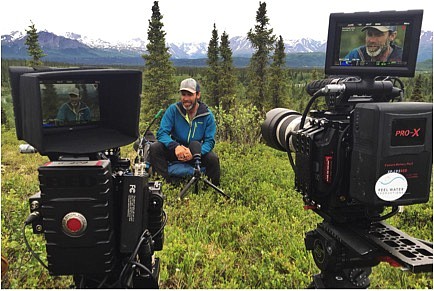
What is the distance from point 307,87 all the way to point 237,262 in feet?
6.33

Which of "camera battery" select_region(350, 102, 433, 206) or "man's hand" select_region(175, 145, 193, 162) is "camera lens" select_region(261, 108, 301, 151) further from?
"man's hand" select_region(175, 145, 193, 162)

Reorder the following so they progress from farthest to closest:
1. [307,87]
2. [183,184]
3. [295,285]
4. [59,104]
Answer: [183,184]
[295,285]
[307,87]
[59,104]

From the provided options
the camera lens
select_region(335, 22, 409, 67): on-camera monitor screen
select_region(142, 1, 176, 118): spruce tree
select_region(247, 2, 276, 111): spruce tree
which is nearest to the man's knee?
the camera lens

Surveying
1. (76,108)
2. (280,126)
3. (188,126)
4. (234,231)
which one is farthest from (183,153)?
(76,108)

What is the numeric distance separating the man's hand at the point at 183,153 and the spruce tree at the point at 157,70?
89.2 ft

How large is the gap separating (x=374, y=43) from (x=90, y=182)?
1.93m

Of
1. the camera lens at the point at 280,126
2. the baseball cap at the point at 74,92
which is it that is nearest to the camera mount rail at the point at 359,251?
the camera lens at the point at 280,126

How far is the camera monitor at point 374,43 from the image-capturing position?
2191 millimetres

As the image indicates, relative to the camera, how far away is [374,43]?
230 centimetres

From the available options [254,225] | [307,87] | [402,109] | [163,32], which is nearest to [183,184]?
[254,225]

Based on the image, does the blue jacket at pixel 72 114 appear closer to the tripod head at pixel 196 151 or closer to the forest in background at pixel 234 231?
the forest in background at pixel 234 231

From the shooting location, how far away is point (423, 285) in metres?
3.24

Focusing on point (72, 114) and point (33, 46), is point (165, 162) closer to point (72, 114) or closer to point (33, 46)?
point (72, 114)

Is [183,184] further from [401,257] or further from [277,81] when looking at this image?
[277,81]
